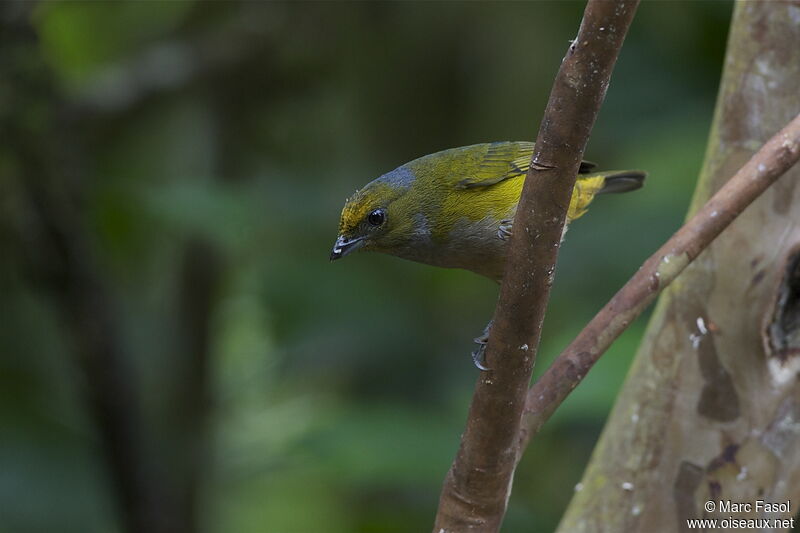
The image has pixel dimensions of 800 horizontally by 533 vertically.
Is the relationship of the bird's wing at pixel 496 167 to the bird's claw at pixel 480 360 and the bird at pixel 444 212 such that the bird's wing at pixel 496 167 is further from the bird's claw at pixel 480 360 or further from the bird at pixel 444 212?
the bird's claw at pixel 480 360

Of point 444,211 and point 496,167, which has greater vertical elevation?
point 496,167

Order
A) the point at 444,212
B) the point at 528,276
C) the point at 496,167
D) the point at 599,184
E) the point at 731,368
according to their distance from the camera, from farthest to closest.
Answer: the point at 599,184 < the point at 496,167 < the point at 444,212 < the point at 731,368 < the point at 528,276

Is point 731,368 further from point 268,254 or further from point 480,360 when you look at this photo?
point 268,254

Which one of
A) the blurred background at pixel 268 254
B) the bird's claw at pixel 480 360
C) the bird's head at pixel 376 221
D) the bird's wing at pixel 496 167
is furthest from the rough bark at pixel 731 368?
the bird's head at pixel 376 221

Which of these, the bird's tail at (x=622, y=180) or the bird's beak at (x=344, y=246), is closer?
the bird's beak at (x=344, y=246)

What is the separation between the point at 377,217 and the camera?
3.32 meters

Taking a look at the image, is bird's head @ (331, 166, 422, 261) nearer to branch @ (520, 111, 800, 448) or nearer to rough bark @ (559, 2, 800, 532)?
rough bark @ (559, 2, 800, 532)

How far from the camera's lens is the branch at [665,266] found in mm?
2449

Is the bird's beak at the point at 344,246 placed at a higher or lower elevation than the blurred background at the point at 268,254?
lower

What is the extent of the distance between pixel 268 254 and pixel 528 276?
12.6ft

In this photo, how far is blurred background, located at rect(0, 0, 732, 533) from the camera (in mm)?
4645

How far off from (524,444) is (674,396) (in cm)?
65

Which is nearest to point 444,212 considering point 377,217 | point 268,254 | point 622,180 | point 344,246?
point 377,217

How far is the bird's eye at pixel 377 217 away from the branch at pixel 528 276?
3.68 feet
